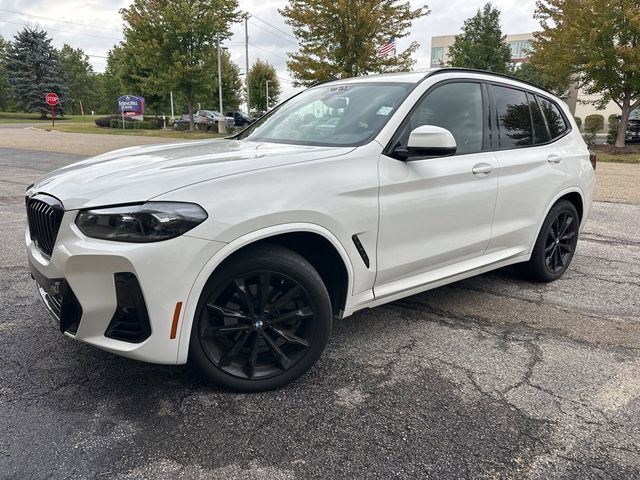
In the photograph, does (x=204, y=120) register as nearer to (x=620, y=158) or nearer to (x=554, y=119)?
(x=620, y=158)

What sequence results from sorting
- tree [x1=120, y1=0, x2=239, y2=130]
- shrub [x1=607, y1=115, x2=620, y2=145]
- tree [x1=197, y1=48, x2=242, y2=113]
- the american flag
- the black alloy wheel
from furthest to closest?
tree [x1=197, y1=48, x2=242, y2=113] < tree [x1=120, y1=0, x2=239, y2=130] < shrub [x1=607, y1=115, x2=620, y2=145] < the american flag < the black alloy wheel

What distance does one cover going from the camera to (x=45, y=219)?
2.69m

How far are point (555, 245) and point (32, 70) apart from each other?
64.9 meters

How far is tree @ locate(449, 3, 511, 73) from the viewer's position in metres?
37.1

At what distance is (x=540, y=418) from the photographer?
2.59 m

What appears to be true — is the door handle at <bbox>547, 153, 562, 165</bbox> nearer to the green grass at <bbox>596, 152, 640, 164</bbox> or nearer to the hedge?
the green grass at <bbox>596, 152, 640, 164</bbox>

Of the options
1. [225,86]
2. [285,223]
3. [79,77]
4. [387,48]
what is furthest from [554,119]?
[79,77]

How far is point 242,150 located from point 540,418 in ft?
7.35

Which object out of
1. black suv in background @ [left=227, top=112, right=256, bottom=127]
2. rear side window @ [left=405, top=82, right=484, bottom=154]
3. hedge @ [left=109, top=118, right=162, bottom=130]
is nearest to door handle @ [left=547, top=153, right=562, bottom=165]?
rear side window @ [left=405, top=82, right=484, bottom=154]

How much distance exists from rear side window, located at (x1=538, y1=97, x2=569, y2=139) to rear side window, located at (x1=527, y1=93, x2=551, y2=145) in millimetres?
87

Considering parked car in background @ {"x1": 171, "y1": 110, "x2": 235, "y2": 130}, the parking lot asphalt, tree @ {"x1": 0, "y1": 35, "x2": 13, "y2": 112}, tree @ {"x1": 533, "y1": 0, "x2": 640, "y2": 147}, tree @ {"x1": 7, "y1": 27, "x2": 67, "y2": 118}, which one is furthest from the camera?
tree @ {"x1": 0, "y1": 35, "x2": 13, "y2": 112}

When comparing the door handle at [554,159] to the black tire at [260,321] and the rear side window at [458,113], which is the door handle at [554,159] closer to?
the rear side window at [458,113]

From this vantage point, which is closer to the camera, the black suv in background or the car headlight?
the car headlight

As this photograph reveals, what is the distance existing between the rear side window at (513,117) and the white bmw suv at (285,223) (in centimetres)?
2
